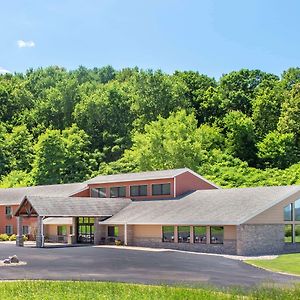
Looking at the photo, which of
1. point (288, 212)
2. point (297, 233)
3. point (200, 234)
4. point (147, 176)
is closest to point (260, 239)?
point (288, 212)

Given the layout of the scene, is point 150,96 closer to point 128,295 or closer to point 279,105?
point 279,105

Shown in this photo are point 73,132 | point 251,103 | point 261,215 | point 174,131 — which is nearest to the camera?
point 261,215

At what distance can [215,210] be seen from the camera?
43.2 metres

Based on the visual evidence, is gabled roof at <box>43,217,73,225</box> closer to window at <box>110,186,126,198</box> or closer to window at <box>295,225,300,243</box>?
window at <box>110,186,126,198</box>

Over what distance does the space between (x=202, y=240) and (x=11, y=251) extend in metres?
14.2

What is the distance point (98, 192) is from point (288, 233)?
22.6m

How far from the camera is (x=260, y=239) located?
133 ft

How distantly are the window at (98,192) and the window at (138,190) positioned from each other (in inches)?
147

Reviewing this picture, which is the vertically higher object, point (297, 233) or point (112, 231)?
point (297, 233)

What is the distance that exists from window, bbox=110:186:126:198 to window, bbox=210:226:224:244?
1641 cm

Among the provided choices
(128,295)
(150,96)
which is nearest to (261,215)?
(128,295)

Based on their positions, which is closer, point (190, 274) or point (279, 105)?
point (190, 274)

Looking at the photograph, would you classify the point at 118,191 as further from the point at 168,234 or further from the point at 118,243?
the point at 168,234

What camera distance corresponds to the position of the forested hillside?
233 ft
